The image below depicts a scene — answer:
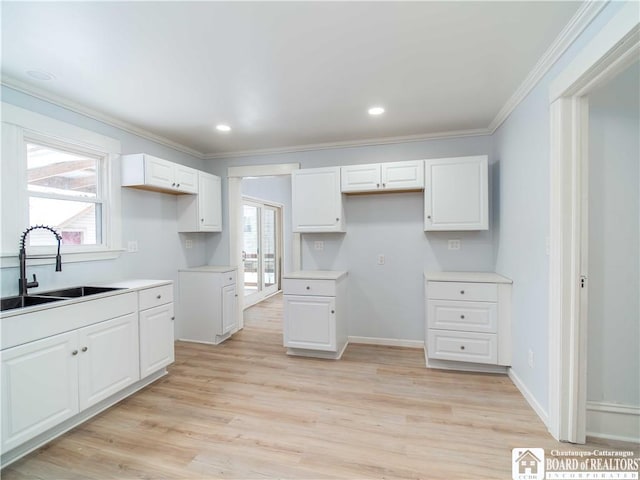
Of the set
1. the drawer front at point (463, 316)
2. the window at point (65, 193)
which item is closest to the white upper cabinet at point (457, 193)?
the drawer front at point (463, 316)

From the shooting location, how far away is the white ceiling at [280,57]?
1.58 meters

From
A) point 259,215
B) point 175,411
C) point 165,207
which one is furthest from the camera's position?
point 259,215

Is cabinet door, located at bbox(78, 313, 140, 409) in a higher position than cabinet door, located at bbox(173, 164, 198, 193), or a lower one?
lower

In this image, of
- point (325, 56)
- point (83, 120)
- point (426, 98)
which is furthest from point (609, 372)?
point (83, 120)

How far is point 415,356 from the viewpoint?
3.29m

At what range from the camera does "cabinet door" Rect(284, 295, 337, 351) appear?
3150 millimetres

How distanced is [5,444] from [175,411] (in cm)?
90

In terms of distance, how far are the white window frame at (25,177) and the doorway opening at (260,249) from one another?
2.71 meters

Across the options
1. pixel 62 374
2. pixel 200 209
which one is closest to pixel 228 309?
pixel 200 209

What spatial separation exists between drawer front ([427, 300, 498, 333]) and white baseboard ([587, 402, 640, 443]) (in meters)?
0.91

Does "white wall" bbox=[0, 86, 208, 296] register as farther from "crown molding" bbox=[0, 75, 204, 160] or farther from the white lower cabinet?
the white lower cabinet

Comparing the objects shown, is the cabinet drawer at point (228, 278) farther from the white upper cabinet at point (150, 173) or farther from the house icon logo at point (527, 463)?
the house icon logo at point (527, 463)

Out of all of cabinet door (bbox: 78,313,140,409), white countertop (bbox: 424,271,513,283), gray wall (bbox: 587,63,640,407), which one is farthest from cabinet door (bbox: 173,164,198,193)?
gray wall (bbox: 587,63,640,407)

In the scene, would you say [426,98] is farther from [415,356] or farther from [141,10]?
[415,356]
